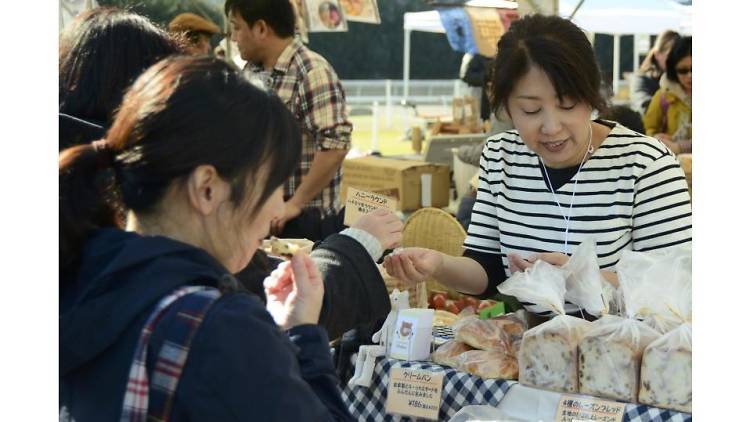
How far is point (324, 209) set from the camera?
4371 millimetres

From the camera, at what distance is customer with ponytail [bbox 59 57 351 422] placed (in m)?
1.21

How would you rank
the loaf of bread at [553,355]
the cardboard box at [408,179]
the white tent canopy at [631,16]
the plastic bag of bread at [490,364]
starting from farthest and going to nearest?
the white tent canopy at [631,16], the cardboard box at [408,179], the plastic bag of bread at [490,364], the loaf of bread at [553,355]

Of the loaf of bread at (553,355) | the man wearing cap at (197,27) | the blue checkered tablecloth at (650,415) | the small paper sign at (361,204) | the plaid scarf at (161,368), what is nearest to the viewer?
the plaid scarf at (161,368)

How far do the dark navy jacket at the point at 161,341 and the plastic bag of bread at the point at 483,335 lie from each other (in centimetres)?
94

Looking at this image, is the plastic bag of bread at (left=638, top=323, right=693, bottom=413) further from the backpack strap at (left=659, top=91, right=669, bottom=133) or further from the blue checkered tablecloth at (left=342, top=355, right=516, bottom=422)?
the backpack strap at (left=659, top=91, right=669, bottom=133)

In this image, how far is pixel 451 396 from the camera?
213 centimetres

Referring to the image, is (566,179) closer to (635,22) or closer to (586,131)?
(586,131)

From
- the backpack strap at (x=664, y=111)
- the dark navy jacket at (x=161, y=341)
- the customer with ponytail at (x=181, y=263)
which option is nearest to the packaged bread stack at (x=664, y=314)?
the customer with ponytail at (x=181, y=263)

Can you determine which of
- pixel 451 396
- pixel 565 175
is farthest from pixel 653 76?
pixel 451 396

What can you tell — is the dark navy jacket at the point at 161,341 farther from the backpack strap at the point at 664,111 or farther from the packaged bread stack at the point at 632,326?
the backpack strap at the point at 664,111

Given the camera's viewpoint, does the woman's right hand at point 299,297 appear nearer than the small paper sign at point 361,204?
Yes

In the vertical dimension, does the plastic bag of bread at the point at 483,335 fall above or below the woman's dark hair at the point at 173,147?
below

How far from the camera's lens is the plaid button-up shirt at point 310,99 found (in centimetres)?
425

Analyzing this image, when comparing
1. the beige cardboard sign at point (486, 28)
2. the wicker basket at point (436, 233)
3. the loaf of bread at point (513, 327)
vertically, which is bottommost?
the wicker basket at point (436, 233)
